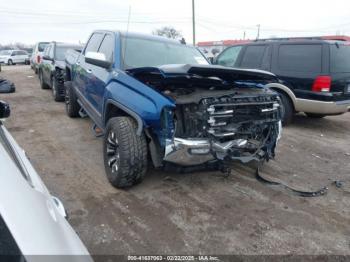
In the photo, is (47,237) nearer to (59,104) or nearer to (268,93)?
(268,93)

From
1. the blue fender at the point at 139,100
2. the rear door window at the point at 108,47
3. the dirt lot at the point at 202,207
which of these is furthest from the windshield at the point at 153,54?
the dirt lot at the point at 202,207

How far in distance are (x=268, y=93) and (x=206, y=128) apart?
109 cm

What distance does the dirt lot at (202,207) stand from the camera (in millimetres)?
2969

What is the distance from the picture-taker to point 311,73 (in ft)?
22.3

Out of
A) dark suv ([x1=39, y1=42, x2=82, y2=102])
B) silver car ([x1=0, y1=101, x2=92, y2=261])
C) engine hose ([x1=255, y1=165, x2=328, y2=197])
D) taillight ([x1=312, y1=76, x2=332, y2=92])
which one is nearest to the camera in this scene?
silver car ([x1=0, y1=101, x2=92, y2=261])

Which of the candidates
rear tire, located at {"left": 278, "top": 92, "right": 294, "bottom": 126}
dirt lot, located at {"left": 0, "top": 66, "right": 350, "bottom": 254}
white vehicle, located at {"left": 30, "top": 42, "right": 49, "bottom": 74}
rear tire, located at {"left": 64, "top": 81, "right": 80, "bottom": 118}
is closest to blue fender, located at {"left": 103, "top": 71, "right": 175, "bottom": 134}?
dirt lot, located at {"left": 0, "top": 66, "right": 350, "bottom": 254}

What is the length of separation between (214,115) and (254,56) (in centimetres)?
509

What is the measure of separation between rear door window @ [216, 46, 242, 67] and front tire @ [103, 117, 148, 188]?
5475 millimetres

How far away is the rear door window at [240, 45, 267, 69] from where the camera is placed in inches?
309

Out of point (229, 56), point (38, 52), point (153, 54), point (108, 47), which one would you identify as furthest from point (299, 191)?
point (38, 52)

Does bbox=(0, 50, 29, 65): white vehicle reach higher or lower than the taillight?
higher

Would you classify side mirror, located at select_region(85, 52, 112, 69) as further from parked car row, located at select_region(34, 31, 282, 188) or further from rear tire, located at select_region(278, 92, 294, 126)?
rear tire, located at select_region(278, 92, 294, 126)

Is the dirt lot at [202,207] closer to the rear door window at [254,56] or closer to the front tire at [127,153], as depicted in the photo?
the front tire at [127,153]

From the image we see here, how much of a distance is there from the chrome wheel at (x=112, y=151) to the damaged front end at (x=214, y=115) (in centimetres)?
67
